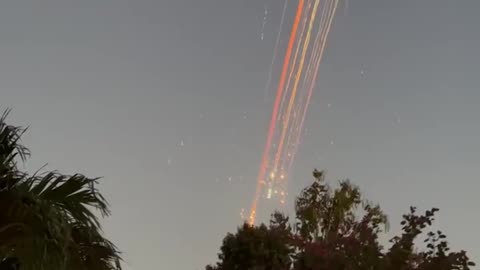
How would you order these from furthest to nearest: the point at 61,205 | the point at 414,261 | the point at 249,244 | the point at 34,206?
the point at 249,244
the point at 414,261
the point at 61,205
the point at 34,206

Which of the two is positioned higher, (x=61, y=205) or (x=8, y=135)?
(x=8, y=135)

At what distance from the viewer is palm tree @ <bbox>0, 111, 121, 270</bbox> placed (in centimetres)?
410

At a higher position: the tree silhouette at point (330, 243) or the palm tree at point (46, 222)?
the tree silhouette at point (330, 243)

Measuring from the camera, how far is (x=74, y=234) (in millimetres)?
4684

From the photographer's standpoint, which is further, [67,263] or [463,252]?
[463,252]

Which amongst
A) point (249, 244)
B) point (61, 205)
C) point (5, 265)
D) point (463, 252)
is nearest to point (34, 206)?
point (61, 205)

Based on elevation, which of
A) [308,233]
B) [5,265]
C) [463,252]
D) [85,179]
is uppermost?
[308,233]

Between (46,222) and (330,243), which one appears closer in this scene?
(46,222)

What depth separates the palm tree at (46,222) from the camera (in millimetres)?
4102

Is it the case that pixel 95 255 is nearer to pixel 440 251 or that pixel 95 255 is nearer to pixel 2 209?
pixel 2 209

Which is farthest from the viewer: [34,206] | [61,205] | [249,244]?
[249,244]

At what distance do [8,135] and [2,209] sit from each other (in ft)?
2.48

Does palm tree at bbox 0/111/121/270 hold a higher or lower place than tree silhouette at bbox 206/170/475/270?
lower

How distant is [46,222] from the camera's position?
4.12 meters
